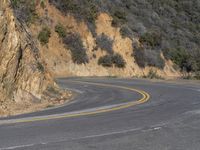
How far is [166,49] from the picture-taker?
56031mm

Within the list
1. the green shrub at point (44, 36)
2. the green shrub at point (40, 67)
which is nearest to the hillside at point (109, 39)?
the green shrub at point (44, 36)

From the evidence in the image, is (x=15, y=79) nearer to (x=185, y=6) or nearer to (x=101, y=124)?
(x=101, y=124)

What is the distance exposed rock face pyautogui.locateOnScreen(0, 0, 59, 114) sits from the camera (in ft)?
64.3

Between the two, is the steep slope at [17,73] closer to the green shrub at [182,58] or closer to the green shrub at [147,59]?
the green shrub at [147,59]

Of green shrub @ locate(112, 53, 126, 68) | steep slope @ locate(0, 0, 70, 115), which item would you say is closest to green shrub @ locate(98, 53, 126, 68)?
green shrub @ locate(112, 53, 126, 68)

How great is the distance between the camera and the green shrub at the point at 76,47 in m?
47.7

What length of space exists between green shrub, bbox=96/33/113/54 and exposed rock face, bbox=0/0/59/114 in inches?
1115

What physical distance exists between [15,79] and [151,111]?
263 inches

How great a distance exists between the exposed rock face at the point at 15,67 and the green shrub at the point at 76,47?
80.2 ft

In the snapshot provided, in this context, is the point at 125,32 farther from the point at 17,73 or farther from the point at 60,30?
the point at 17,73

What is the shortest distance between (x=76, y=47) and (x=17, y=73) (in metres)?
28.4

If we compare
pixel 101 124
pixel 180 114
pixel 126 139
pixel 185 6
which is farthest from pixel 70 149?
pixel 185 6

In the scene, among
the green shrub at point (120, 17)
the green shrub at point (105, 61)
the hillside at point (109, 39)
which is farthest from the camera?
the green shrub at point (120, 17)

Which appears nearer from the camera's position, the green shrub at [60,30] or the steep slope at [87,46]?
the steep slope at [87,46]
